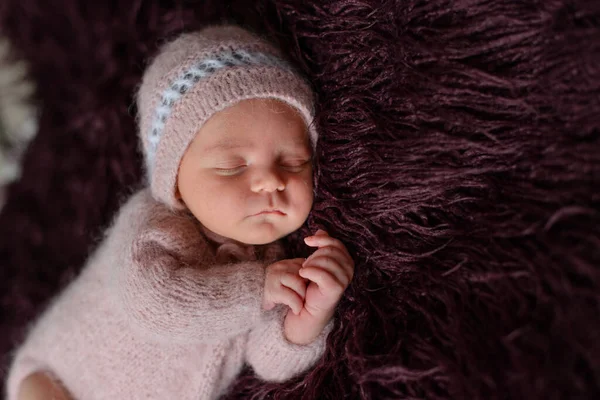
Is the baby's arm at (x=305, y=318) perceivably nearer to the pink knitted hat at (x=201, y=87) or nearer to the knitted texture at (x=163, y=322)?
the knitted texture at (x=163, y=322)

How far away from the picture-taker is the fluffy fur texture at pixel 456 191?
0.79m

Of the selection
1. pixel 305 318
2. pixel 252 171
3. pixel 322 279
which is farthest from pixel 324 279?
pixel 252 171

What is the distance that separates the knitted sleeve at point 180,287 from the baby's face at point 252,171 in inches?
2.8

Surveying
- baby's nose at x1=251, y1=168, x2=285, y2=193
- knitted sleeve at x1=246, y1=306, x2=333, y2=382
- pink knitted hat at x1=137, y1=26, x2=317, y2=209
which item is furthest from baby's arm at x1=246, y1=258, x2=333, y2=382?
pink knitted hat at x1=137, y1=26, x2=317, y2=209

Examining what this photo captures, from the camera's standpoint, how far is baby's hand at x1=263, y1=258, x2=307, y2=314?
0.96 m

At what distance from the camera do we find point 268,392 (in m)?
1.07

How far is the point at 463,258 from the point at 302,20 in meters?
0.50

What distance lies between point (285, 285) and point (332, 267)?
0.10 m

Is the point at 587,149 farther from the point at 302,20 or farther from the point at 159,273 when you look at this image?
the point at 159,273

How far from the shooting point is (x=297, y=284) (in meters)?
0.95

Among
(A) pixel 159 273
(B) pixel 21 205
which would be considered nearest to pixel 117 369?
(A) pixel 159 273

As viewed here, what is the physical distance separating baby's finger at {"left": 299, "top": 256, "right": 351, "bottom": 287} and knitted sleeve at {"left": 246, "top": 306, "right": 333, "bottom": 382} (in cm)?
12

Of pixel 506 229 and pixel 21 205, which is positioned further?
pixel 21 205

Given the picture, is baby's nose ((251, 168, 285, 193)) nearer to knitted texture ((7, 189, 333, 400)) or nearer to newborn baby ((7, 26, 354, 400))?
newborn baby ((7, 26, 354, 400))
